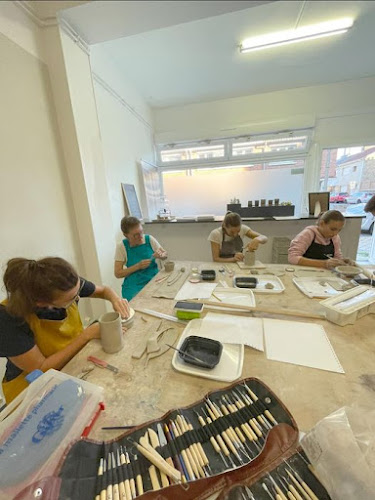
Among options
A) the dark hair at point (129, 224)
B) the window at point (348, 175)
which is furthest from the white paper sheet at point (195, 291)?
the window at point (348, 175)

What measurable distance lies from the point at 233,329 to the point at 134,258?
4.28 feet

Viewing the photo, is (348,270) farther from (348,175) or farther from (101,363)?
(348,175)

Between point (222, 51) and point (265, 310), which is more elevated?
point (222, 51)

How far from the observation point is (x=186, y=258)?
3586 mm

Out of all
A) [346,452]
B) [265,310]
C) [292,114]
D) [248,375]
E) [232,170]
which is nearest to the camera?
[346,452]

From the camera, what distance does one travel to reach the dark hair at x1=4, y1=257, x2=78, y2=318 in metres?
0.79

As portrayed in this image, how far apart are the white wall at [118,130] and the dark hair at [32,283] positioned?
1.45 m

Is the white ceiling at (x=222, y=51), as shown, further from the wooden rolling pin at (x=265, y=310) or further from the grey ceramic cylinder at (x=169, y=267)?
the wooden rolling pin at (x=265, y=310)

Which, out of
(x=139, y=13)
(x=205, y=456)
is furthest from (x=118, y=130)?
(x=205, y=456)

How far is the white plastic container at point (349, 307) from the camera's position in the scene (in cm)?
96

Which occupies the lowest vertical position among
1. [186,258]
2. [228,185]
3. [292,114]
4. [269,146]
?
[186,258]

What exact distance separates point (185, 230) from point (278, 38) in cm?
247

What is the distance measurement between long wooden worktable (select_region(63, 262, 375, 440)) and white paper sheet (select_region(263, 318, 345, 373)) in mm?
28

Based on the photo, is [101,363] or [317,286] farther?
[317,286]
